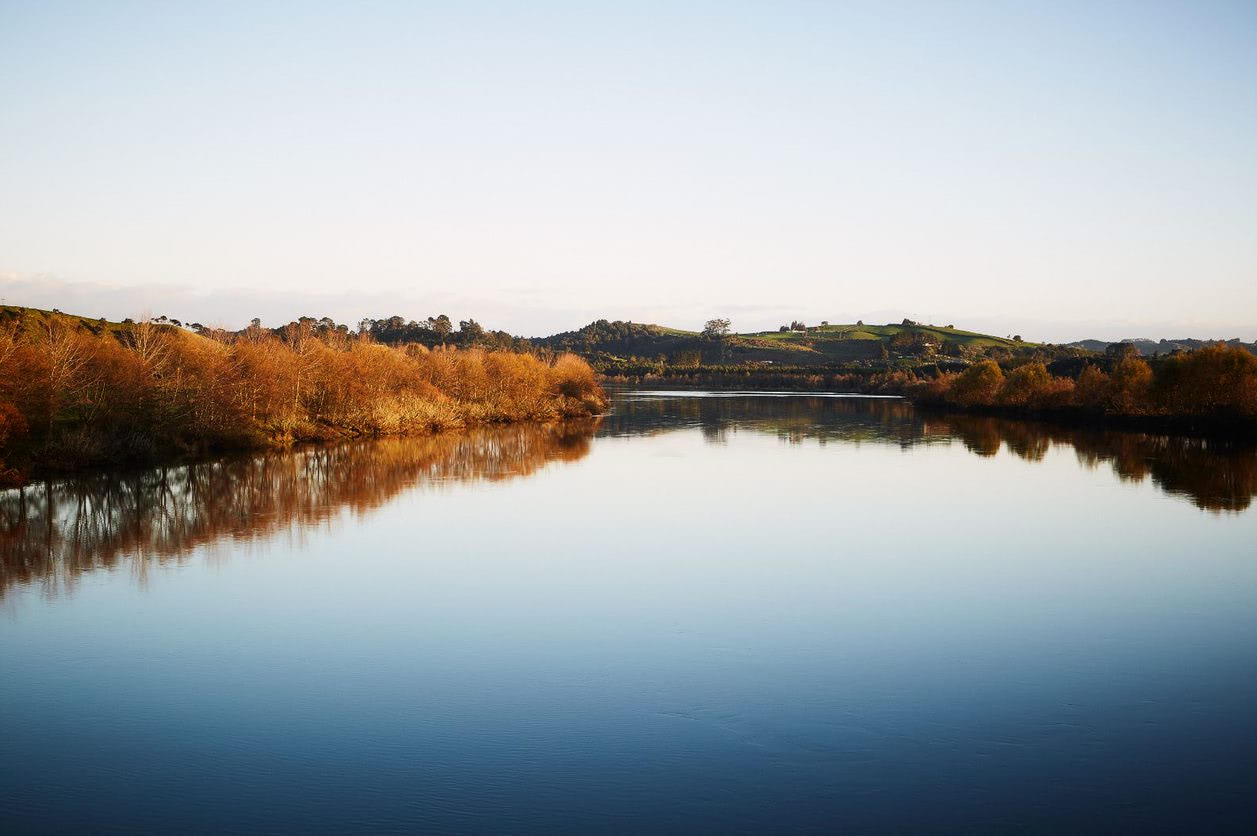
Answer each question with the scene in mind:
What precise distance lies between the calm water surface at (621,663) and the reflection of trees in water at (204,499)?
0.14 metres

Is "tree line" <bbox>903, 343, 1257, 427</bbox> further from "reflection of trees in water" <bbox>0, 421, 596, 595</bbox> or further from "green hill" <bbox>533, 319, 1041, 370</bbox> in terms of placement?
"green hill" <bbox>533, 319, 1041, 370</bbox>

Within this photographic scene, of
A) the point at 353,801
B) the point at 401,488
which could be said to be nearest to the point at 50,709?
the point at 353,801

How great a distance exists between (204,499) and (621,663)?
555 inches

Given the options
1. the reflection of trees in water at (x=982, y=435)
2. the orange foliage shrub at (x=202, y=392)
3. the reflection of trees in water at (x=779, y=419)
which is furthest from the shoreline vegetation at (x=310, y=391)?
the reflection of trees in water at (x=779, y=419)

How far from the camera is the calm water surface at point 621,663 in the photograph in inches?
265

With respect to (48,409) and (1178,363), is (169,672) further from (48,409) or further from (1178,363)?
(1178,363)

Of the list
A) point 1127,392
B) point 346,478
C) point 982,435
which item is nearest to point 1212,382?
point 1127,392

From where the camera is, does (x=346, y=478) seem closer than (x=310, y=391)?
Yes

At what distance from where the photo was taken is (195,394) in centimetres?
2862

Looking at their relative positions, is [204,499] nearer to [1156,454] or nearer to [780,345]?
[1156,454]

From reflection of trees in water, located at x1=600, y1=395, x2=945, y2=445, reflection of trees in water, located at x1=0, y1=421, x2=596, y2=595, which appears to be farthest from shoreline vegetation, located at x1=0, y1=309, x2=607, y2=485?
reflection of trees in water, located at x1=600, y1=395, x2=945, y2=445

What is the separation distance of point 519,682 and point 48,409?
714 inches

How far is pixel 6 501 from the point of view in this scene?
64.5 feet

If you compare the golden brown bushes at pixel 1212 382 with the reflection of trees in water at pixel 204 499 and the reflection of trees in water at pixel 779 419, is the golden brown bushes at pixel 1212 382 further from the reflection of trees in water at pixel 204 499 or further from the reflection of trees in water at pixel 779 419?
the reflection of trees in water at pixel 204 499
